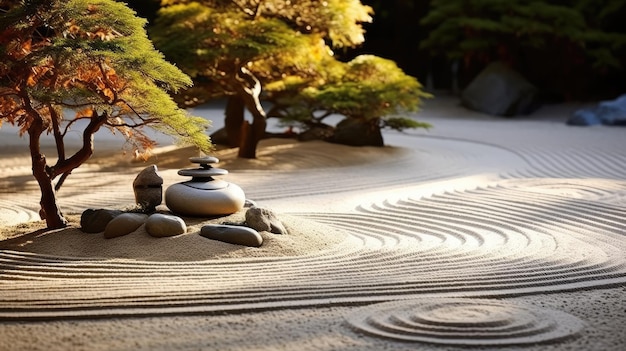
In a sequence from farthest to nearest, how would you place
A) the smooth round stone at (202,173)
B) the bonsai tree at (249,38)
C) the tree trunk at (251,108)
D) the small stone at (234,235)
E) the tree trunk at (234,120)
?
the tree trunk at (234,120)
the tree trunk at (251,108)
the bonsai tree at (249,38)
the smooth round stone at (202,173)
the small stone at (234,235)

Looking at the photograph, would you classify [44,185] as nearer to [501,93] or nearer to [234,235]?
[234,235]

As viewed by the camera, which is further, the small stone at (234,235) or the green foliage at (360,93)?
the green foliage at (360,93)

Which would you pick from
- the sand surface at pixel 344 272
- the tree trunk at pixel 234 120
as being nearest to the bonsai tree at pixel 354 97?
the tree trunk at pixel 234 120

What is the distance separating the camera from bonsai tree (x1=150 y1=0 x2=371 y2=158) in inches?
402

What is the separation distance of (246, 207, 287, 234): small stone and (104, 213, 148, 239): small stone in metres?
0.73

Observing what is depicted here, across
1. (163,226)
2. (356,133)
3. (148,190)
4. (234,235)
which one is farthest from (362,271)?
(356,133)

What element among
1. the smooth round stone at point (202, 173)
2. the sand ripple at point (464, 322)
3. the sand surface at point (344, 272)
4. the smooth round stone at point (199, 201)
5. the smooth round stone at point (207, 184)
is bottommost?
the sand surface at point (344, 272)

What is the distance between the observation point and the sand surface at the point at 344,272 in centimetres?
396

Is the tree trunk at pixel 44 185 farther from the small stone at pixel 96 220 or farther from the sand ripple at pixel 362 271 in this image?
the sand ripple at pixel 362 271

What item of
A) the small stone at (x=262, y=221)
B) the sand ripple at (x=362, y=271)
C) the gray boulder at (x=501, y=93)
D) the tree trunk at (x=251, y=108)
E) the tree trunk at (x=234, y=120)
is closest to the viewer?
the sand ripple at (x=362, y=271)

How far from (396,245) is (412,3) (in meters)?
14.4

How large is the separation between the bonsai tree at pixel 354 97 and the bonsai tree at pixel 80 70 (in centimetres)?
513

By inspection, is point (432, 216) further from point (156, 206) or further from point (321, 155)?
point (321, 155)

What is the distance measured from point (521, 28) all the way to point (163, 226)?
12.6 meters
